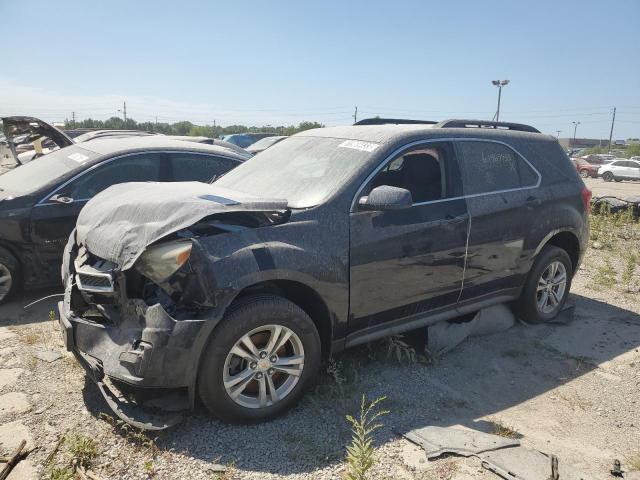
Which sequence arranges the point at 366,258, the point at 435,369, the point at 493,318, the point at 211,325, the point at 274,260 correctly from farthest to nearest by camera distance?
the point at 493,318 < the point at 435,369 < the point at 366,258 < the point at 274,260 < the point at 211,325

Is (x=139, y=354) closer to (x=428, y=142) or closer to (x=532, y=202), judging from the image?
(x=428, y=142)

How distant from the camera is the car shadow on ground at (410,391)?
2842mm

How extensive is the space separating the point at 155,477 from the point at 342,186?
2079 millimetres

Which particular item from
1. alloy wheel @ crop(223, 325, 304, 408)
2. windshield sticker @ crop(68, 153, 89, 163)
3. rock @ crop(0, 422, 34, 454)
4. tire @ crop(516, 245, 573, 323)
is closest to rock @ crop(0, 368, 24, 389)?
rock @ crop(0, 422, 34, 454)

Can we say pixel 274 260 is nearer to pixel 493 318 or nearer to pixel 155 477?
pixel 155 477

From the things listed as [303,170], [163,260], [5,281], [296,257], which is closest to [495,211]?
[303,170]

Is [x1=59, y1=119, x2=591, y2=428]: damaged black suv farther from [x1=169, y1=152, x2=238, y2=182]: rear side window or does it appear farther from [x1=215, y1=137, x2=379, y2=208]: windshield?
[x1=169, y1=152, x2=238, y2=182]: rear side window

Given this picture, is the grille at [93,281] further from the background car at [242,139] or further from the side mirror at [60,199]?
the background car at [242,139]

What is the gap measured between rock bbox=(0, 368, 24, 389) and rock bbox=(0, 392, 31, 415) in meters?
0.16

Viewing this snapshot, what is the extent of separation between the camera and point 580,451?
2996 mm

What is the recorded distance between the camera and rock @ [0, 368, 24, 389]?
11.3 feet

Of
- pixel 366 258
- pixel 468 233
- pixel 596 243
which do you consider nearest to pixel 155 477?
pixel 366 258

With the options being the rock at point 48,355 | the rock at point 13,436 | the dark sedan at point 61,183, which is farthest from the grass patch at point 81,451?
the dark sedan at point 61,183

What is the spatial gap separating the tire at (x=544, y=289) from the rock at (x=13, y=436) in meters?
4.07
